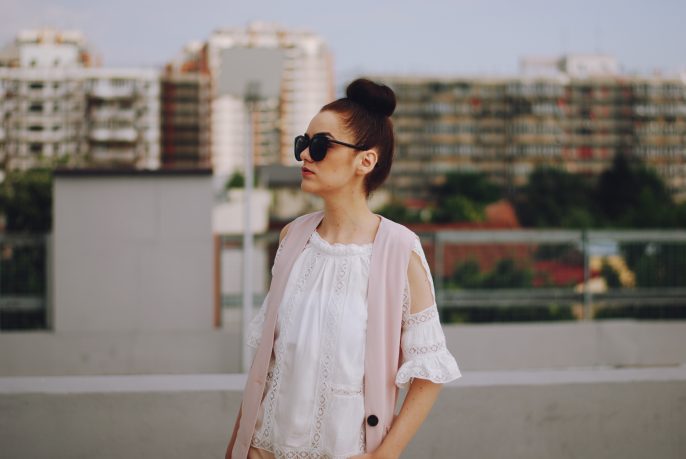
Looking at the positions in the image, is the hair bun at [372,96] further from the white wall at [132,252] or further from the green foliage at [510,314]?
the green foliage at [510,314]

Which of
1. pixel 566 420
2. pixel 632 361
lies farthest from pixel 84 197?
pixel 566 420

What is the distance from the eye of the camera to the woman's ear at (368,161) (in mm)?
2033

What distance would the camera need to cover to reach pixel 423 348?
6.48 feet

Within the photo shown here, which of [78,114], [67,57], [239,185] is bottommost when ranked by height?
[239,185]

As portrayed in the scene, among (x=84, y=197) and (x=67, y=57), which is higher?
(x=67, y=57)

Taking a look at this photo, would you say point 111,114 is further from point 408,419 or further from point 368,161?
point 408,419

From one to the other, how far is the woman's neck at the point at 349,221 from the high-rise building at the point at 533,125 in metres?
135

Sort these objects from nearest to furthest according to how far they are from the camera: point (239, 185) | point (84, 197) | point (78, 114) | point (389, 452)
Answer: point (389, 452) < point (84, 197) < point (239, 185) < point (78, 114)

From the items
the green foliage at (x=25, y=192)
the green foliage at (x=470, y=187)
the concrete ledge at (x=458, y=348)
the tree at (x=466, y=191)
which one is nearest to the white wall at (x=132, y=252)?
the concrete ledge at (x=458, y=348)

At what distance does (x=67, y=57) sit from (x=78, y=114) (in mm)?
9969

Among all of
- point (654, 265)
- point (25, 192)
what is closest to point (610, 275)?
point (654, 265)

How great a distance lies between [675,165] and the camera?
457ft

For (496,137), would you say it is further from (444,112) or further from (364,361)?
(364,361)

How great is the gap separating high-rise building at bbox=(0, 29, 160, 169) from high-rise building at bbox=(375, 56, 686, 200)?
42.9 metres
